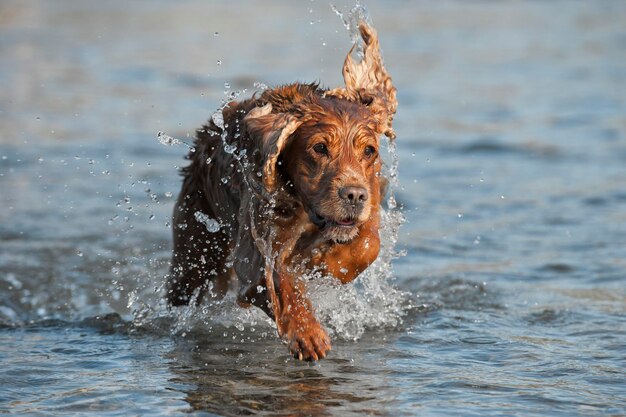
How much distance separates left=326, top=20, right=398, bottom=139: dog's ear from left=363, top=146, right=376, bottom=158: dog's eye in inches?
15.7

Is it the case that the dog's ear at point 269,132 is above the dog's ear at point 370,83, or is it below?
below

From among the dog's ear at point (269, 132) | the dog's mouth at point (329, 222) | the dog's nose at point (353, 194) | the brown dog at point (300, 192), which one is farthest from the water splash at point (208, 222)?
the dog's nose at point (353, 194)

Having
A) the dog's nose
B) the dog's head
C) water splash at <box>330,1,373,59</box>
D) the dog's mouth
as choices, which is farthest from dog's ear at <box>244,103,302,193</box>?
water splash at <box>330,1,373,59</box>

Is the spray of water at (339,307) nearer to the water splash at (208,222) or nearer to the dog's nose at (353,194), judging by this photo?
the water splash at (208,222)

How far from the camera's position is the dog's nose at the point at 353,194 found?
243 inches

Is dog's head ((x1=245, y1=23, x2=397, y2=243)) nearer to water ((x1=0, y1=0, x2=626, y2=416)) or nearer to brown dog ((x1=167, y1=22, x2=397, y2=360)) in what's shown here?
brown dog ((x1=167, y1=22, x2=397, y2=360))

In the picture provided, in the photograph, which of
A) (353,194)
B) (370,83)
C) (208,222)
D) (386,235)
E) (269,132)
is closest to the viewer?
(353,194)

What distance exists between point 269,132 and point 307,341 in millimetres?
1234

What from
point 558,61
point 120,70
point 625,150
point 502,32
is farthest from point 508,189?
point 502,32

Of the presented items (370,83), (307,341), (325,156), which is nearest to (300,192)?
(325,156)

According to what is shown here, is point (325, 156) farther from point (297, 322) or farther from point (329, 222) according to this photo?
point (297, 322)

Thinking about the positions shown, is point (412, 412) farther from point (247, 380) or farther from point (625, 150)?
point (625, 150)

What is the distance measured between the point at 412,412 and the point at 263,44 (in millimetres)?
17138

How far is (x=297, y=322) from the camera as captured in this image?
6301 millimetres
